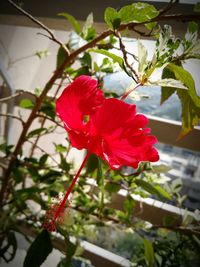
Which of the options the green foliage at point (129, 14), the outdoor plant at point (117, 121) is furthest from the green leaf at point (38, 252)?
the green foliage at point (129, 14)

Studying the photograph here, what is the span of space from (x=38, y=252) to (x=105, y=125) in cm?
30

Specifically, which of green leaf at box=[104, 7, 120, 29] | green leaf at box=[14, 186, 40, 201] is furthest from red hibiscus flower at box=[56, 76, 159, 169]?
green leaf at box=[14, 186, 40, 201]

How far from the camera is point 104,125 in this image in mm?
226

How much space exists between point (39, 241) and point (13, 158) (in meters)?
0.37

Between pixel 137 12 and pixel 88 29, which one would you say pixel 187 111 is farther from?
pixel 88 29

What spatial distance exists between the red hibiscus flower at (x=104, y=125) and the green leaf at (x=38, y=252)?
258mm

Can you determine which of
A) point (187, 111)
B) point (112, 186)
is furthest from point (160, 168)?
point (187, 111)

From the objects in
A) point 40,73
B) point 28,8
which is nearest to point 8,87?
point 40,73

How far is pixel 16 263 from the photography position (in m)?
0.91

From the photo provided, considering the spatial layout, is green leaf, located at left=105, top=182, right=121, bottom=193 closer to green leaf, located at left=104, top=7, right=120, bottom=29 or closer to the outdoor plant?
the outdoor plant

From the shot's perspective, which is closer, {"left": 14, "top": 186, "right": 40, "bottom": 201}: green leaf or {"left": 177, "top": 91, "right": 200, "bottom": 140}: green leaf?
{"left": 177, "top": 91, "right": 200, "bottom": 140}: green leaf

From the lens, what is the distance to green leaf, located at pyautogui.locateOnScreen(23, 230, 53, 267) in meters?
0.40

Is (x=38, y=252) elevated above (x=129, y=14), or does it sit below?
below

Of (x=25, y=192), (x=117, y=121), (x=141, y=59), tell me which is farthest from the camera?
(x=25, y=192)
